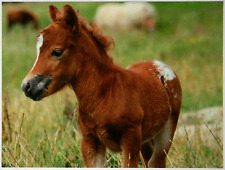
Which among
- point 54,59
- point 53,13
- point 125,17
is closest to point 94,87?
point 54,59

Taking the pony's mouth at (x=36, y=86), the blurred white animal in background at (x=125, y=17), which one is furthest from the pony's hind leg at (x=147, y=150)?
Result: the blurred white animal in background at (x=125, y=17)

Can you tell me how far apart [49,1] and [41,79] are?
106 cm

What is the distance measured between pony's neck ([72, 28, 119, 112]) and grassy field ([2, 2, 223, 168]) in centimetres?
48

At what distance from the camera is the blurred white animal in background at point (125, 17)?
3891 mm

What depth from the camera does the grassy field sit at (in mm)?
3038

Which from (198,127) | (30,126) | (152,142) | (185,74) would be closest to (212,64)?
(185,74)

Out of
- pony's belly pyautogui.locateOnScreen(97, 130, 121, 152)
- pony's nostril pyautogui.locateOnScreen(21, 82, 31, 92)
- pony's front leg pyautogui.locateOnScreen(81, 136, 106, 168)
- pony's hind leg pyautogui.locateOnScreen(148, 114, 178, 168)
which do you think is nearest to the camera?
pony's nostril pyautogui.locateOnScreen(21, 82, 31, 92)

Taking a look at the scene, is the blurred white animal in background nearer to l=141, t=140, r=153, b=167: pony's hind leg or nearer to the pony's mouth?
l=141, t=140, r=153, b=167: pony's hind leg

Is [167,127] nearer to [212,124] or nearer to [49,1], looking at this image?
[212,124]

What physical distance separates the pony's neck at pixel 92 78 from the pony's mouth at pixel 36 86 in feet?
0.77

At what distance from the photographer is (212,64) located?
407 cm

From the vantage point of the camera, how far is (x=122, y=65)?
10.8 ft

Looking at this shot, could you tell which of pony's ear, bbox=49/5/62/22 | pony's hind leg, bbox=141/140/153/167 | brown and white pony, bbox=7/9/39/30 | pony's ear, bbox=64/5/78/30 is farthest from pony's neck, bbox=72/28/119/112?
brown and white pony, bbox=7/9/39/30

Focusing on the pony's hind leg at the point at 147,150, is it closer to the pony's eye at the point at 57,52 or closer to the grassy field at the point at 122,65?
the grassy field at the point at 122,65
